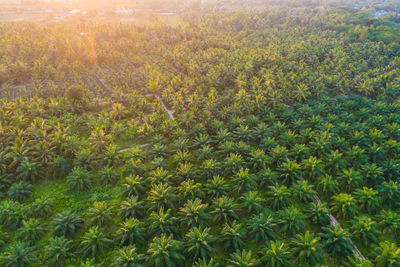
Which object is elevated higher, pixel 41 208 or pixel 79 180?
pixel 79 180

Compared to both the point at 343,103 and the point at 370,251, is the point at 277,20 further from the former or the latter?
the point at 370,251

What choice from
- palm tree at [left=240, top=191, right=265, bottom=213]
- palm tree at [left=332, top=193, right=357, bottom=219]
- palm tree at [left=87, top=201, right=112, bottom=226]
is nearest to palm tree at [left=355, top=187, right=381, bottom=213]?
palm tree at [left=332, top=193, right=357, bottom=219]

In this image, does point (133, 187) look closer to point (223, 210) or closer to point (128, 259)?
point (128, 259)

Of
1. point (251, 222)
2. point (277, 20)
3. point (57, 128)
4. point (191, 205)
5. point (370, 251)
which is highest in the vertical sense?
point (277, 20)

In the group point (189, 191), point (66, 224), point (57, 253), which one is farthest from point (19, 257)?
point (189, 191)

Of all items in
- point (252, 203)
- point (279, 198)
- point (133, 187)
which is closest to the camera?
point (252, 203)

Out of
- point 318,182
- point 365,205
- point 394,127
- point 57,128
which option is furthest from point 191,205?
point 394,127

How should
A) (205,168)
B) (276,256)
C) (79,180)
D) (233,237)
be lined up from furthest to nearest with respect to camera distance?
1. (205,168)
2. (79,180)
3. (233,237)
4. (276,256)
